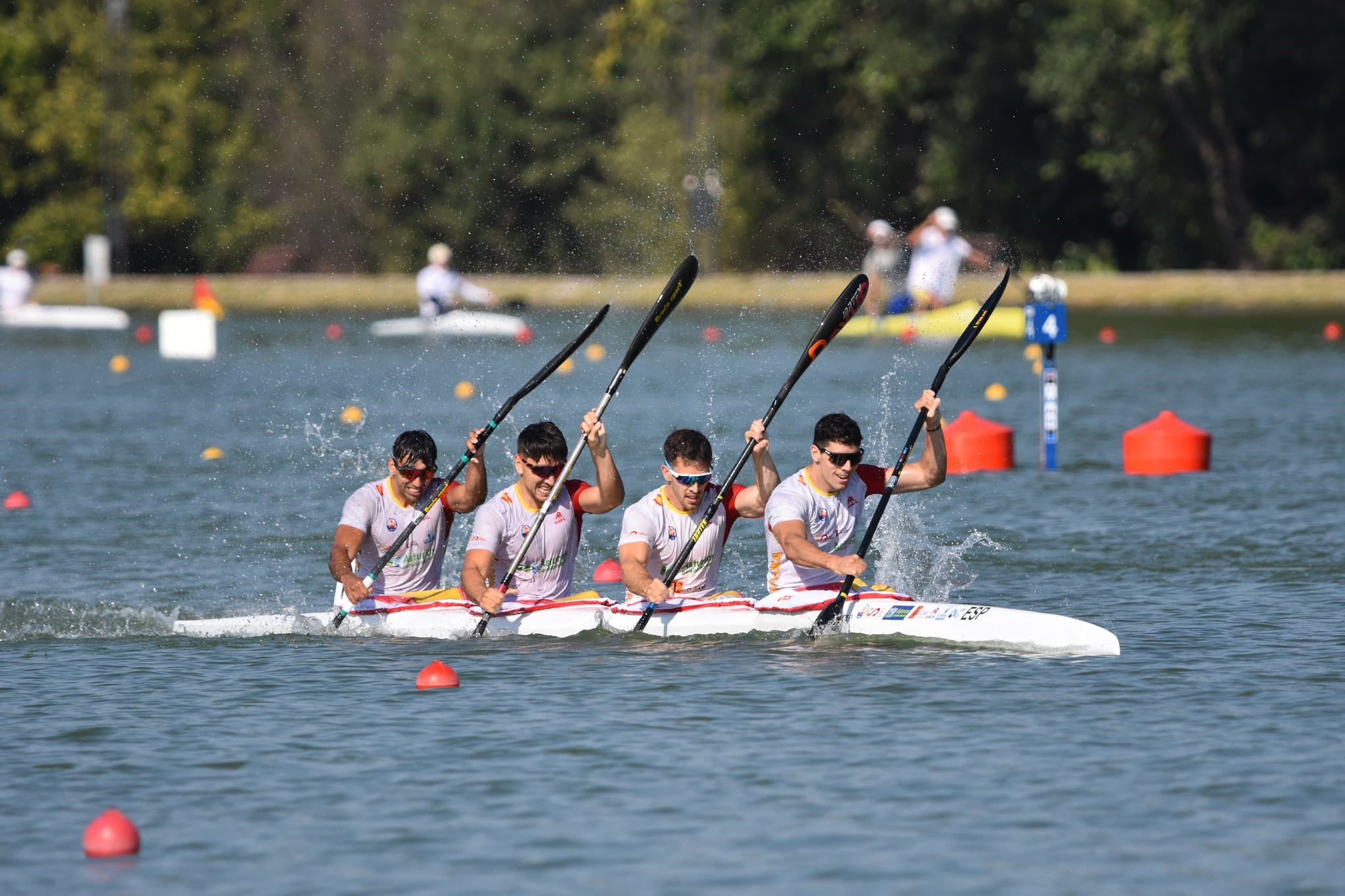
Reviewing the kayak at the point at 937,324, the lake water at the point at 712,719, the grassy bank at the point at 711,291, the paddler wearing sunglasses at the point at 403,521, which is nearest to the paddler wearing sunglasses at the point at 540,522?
the paddler wearing sunglasses at the point at 403,521

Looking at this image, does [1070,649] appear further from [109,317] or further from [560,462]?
[109,317]

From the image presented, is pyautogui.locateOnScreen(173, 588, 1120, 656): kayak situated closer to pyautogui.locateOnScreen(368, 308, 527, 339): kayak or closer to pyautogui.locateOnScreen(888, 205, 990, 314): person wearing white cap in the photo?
pyautogui.locateOnScreen(888, 205, 990, 314): person wearing white cap

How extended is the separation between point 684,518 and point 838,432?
1044 mm

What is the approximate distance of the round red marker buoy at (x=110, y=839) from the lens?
7836 millimetres

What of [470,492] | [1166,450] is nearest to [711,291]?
[1166,450]

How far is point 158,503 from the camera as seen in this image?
61.0 feet

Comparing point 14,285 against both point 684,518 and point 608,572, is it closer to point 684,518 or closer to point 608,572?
point 608,572

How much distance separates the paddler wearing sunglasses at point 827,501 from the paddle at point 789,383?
32cm

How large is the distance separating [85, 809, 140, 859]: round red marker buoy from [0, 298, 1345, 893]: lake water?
13 centimetres

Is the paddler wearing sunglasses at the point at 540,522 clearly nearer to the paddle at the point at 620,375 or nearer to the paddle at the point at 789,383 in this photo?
the paddle at the point at 620,375

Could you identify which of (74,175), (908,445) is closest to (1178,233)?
(74,175)

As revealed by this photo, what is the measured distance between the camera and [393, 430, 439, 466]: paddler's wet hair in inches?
469

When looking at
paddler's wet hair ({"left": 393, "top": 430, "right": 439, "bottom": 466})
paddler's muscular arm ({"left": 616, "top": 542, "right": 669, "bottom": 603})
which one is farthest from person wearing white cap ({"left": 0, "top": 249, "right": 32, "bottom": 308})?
paddler's muscular arm ({"left": 616, "top": 542, "right": 669, "bottom": 603})

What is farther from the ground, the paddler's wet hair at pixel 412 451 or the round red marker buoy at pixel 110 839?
the paddler's wet hair at pixel 412 451
